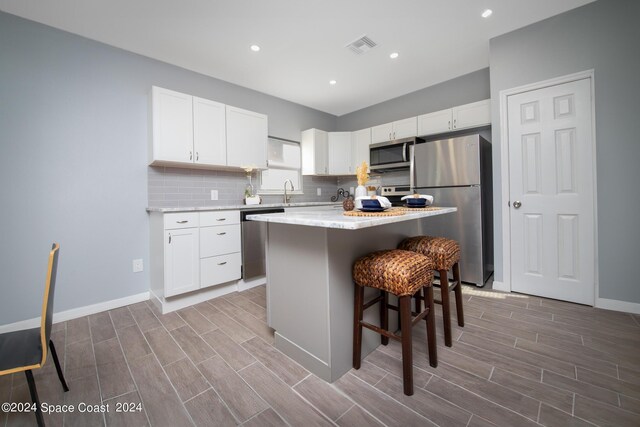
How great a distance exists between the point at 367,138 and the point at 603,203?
290 centimetres

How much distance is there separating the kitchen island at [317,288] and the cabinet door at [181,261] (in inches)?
46.0

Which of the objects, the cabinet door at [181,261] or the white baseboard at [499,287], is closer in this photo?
the cabinet door at [181,261]

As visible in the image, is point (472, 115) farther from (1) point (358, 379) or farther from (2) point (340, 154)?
(1) point (358, 379)

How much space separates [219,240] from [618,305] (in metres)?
3.69

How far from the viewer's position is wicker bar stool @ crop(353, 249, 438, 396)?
4.17ft

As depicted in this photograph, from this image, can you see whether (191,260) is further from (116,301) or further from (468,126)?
(468,126)

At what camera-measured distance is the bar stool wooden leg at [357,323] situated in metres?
1.46

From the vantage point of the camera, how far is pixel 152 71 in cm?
282

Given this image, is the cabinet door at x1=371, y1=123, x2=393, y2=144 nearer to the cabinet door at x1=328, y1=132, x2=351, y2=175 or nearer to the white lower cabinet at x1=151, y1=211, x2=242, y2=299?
the cabinet door at x1=328, y1=132, x2=351, y2=175

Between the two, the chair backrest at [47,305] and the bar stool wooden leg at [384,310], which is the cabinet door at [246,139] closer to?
the chair backrest at [47,305]

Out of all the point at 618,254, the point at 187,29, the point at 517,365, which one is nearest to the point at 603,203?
the point at 618,254

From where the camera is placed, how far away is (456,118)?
11.0 feet

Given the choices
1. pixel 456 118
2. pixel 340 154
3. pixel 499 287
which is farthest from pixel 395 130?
pixel 499 287

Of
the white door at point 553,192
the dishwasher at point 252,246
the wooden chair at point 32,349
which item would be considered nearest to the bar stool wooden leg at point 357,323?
the wooden chair at point 32,349
